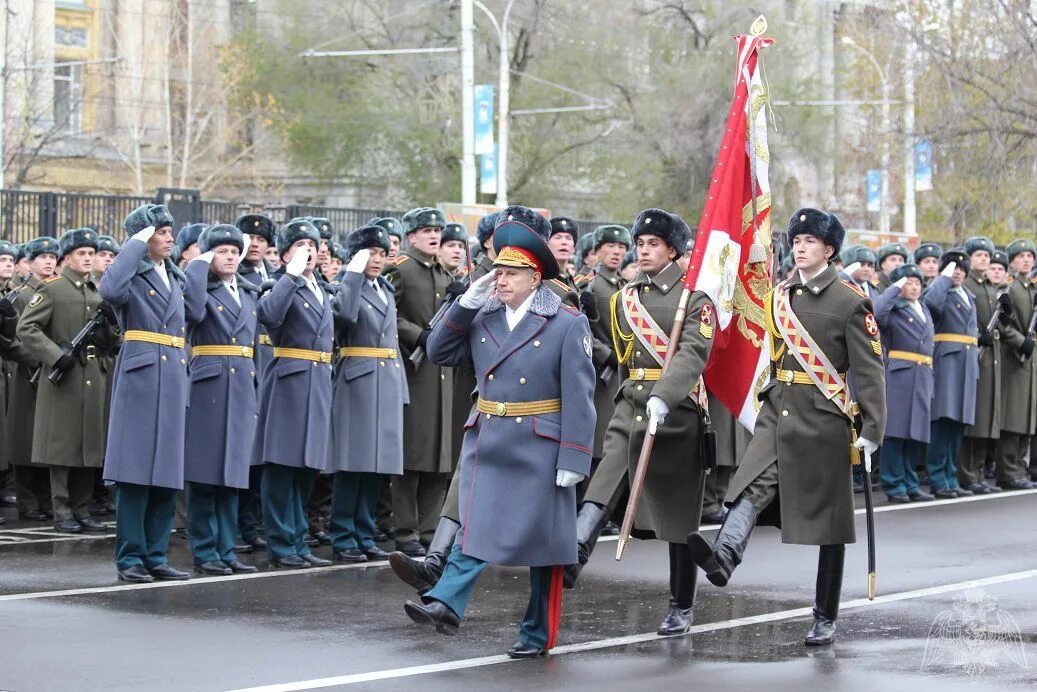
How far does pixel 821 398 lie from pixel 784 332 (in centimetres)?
39

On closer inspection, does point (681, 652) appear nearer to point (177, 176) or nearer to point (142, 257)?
point (142, 257)

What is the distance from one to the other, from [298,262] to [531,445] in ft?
10.9

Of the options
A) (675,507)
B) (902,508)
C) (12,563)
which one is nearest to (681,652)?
(675,507)

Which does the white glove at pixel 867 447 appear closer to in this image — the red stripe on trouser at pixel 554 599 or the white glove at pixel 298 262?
the red stripe on trouser at pixel 554 599

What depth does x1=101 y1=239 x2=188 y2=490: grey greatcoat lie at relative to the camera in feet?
34.9

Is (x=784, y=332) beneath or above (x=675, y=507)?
above

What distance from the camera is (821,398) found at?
9.02 metres

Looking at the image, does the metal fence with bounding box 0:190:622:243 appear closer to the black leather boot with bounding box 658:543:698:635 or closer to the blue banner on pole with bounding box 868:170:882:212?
the black leather boot with bounding box 658:543:698:635

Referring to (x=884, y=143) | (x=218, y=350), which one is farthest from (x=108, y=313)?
(x=884, y=143)

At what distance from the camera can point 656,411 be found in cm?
859

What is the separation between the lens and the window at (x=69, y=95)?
4770 centimetres

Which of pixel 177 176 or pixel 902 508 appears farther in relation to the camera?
pixel 177 176

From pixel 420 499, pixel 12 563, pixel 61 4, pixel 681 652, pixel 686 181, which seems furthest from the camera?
pixel 61 4

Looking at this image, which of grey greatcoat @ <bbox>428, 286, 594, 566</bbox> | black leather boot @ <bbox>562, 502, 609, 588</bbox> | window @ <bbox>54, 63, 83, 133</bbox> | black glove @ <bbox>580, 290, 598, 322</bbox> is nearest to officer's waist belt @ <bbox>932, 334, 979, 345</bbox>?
black glove @ <bbox>580, 290, 598, 322</bbox>
